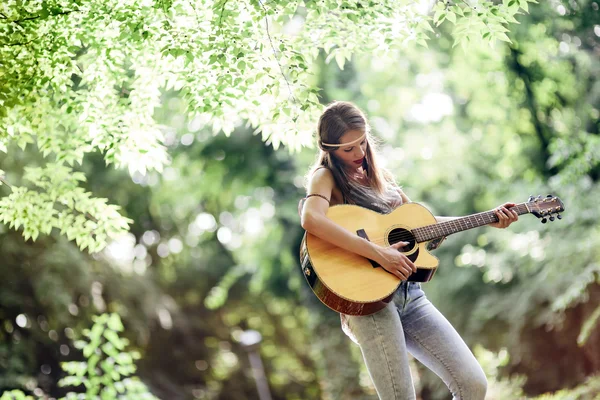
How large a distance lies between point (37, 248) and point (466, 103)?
727 centimetres

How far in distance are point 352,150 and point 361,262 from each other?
502 mm

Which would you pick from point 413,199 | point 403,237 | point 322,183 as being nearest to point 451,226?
point 403,237

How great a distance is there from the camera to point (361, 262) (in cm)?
283

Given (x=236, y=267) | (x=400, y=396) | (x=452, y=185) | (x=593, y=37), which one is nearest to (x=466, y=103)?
(x=452, y=185)

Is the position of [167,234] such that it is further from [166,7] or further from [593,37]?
[166,7]

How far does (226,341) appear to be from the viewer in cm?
1446

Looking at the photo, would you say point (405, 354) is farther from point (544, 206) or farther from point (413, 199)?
point (413, 199)

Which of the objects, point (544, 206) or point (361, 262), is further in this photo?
point (544, 206)

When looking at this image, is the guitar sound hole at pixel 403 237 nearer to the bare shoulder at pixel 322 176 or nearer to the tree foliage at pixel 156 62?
the bare shoulder at pixel 322 176

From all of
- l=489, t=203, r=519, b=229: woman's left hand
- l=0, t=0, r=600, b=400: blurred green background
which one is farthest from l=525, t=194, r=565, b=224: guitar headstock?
l=0, t=0, r=600, b=400: blurred green background

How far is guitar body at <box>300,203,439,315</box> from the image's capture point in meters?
2.72

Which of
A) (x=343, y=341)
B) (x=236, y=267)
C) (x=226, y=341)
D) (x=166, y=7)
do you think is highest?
(x=166, y=7)

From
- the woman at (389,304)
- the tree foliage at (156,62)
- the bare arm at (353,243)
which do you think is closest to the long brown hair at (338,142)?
the woman at (389,304)

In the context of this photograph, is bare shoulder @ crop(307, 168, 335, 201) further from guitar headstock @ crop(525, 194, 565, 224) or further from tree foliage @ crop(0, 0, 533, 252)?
guitar headstock @ crop(525, 194, 565, 224)
